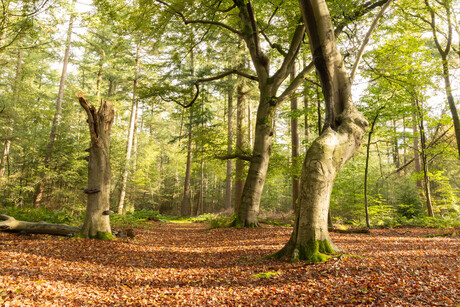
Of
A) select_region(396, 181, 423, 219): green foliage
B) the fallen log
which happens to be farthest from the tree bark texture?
select_region(396, 181, 423, 219): green foliage

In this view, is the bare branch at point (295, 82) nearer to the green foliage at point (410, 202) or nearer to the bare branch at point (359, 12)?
the bare branch at point (359, 12)

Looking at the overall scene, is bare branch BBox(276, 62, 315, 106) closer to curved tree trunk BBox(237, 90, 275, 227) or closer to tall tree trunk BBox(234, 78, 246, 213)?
curved tree trunk BBox(237, 90, 275, 227)

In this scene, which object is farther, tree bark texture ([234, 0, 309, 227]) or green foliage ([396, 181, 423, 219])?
green foliage ([396, 181, 423, 219])

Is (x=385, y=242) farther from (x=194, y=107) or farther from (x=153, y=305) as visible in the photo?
(x=194, y=107)

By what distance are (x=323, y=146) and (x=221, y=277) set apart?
2.85 meters

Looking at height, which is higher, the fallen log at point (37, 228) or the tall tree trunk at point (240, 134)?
the tall tree trunk at point (240, 134)

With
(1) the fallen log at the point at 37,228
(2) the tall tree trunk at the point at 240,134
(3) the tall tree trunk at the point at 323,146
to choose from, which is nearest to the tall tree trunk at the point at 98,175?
(1) the fallen log at the point at 37,228

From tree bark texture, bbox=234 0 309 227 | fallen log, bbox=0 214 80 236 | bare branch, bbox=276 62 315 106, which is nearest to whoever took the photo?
fallen log, bbox=0 214 80 236

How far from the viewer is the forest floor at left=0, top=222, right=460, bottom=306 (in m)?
3.06

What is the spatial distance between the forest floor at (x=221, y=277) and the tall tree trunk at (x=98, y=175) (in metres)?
0.95

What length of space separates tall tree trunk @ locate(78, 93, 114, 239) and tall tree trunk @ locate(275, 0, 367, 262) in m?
4.93

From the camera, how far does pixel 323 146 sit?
15.4 feet

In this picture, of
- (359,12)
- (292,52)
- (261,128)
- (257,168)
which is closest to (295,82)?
(292,52)

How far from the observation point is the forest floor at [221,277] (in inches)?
121
